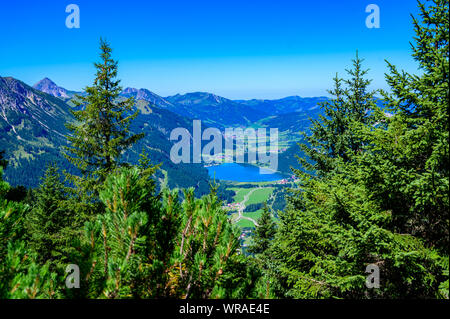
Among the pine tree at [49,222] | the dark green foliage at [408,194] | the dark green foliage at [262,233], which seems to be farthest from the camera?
the dark green foliage at [262,233]

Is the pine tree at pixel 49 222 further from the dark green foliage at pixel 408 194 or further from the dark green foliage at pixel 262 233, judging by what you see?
the dark green foliage at pixel 408 194

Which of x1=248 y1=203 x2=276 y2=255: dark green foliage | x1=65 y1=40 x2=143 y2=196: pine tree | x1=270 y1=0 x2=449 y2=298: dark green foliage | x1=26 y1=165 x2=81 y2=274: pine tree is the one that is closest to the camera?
x1=270 y1=0 x2=449 y2=298: dark green foliage

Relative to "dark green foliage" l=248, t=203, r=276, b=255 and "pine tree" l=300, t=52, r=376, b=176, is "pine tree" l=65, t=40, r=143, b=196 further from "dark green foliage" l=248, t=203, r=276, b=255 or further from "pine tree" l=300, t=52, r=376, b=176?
"dark green foliage" l=248, t=203, r=276, b=255

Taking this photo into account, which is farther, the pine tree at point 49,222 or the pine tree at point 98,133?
the pine tree at point 49,222

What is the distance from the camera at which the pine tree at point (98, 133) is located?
1340cm

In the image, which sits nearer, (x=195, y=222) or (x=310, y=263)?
(x=195, y=222)

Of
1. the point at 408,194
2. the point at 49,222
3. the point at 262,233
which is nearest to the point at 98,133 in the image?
the point at 49,222

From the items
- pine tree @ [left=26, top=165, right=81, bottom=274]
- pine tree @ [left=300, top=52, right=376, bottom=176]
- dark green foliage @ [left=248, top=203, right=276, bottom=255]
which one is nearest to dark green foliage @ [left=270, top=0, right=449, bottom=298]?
pine tree @ [left=300, top=52, right=376, bottom=176]

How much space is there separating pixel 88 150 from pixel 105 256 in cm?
1236

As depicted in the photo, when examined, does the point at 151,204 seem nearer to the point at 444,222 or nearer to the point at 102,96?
the point at 444,222

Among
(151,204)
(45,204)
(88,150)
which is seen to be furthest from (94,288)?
(45,204)

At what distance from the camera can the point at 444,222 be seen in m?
5.46

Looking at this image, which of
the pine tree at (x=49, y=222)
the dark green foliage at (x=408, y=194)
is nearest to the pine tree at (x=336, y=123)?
the dark green foliage at (x=408, y=194)

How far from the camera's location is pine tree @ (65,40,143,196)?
1340 cm
